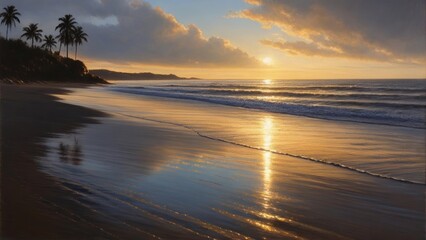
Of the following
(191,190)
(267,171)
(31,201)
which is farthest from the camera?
(267,171)

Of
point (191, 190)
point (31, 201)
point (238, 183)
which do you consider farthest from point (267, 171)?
point (31, 201)

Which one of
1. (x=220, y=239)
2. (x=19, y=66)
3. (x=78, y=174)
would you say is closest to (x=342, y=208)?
(x=220, y=239)

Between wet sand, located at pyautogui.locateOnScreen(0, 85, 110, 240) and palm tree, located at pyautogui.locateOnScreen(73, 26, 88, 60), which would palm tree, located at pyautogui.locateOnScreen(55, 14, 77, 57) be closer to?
palm tree, located at pyautogui.locateOnScreen(73, 26, 88, 60)

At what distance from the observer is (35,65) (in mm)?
71938

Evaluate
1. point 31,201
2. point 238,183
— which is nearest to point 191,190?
point 238,183

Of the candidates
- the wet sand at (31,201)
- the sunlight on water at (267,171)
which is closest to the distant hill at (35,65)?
the sunlight on water at (267,171)

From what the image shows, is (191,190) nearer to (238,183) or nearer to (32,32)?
(238,183)

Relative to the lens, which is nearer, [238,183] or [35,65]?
[238,183]

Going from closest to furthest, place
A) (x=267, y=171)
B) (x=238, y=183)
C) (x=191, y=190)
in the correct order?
(x=191, y=190) < (x=238, y=183) < (x=267, y=171)

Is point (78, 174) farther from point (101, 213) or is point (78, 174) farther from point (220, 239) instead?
point (220, 239)

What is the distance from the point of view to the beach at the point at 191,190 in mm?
4102

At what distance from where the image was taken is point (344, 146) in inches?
423

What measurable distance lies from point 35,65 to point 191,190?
73679mm

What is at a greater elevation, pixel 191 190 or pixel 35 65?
pixel 35 65
